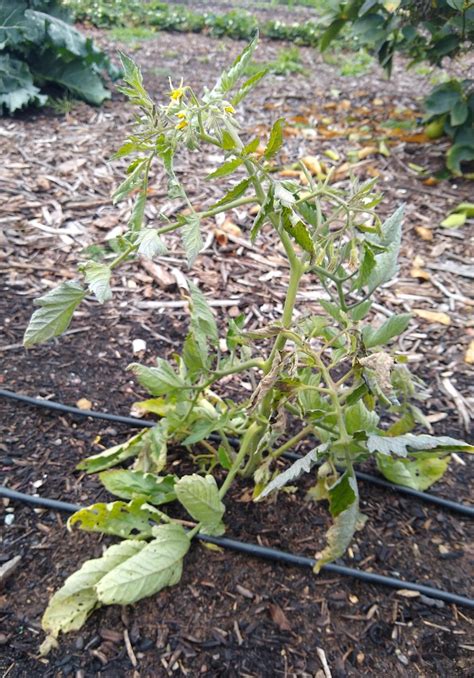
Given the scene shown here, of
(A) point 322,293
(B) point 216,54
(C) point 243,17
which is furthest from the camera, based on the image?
(C) point 243,17

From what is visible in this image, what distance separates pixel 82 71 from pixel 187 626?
14.5 feet

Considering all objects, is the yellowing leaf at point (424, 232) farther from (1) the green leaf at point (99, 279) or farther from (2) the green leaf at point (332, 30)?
(1) the green leaf at point (99, 279)

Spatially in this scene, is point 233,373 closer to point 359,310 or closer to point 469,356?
point 359,310

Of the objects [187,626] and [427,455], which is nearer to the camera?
[187,626]

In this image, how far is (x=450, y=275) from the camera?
310 centimetres

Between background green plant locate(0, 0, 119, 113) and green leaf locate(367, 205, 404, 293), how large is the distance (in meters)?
3.60

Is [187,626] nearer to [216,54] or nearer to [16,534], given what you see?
[16,534]

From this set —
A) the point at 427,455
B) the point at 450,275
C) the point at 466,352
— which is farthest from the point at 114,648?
the point at 450,275

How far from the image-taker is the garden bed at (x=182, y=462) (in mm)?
1520

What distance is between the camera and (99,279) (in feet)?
4.29

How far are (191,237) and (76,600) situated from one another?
3.02 feet

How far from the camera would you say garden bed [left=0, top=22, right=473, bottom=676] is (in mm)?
1520

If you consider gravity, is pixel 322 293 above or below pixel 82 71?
below

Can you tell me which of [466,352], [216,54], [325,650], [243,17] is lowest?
[325,650]
